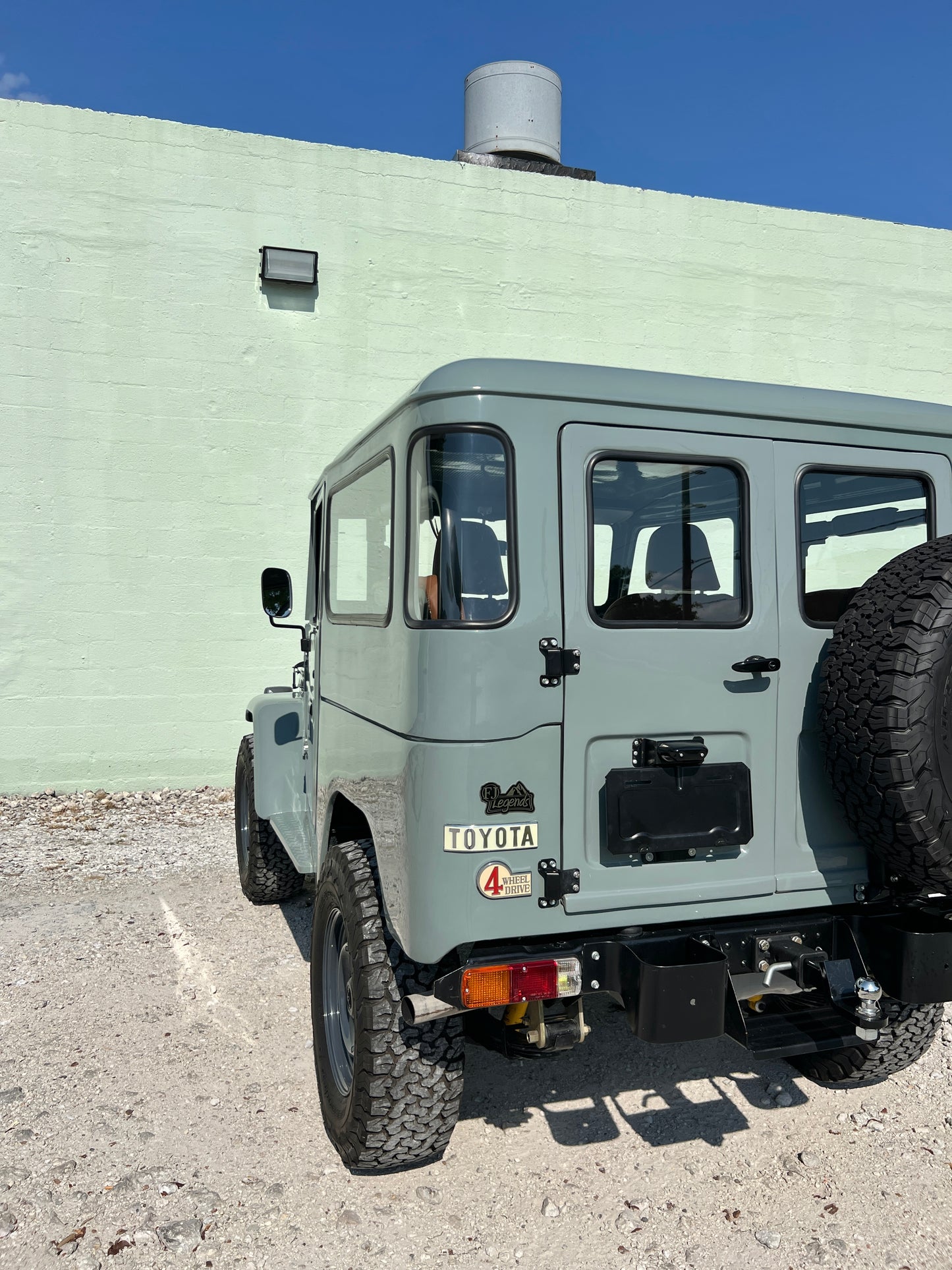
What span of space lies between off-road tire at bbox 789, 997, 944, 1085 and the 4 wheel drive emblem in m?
1.73

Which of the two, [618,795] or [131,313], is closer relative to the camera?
[618,795]

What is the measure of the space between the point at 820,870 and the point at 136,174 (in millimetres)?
8042

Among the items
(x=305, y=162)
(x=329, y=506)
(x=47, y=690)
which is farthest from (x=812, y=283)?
(x=47, y=690)

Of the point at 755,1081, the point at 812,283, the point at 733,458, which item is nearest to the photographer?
the point at 733,458

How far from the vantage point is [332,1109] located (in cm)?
312

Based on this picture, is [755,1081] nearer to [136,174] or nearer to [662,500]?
[662,500]

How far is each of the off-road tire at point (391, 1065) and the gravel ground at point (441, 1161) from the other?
0.59ft

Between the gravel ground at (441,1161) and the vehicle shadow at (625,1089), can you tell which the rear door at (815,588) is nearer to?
the gravel ground at (441,1161)

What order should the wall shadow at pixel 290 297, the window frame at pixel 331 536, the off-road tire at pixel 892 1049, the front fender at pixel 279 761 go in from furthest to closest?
the wall shadow at pixel 290 297
the front fender at pixel 279 761
the off-road tire at pixel 892 1049
the window frame at pixel 331 536

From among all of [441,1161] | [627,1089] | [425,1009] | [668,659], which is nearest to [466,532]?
[668,659]

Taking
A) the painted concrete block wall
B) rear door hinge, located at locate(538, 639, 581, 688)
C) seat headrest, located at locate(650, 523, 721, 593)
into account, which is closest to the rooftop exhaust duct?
the painted concrete block wall

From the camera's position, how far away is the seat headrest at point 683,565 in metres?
2.84

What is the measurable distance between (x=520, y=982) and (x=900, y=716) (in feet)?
3.98

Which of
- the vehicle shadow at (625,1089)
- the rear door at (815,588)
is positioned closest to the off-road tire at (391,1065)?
the vehicle shadow at (625,1089)
